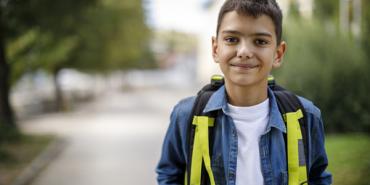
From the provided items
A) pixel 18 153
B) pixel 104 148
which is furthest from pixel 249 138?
pixel 104 148

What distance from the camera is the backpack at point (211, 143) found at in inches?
86.2

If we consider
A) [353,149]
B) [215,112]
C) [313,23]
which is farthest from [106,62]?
[215,112]

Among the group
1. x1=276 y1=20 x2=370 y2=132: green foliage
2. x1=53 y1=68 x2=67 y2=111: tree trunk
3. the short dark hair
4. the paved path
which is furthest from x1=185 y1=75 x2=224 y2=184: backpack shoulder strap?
x1=53 y1=68 x2=67 y2=111: tree trunk

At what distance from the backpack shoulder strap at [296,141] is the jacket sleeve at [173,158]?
0.42m

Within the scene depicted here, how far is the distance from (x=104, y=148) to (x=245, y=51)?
1251 cm

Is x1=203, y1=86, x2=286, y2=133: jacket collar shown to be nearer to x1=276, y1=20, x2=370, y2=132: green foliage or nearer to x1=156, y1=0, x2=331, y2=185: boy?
x1=156, y1=0, x2=331, y2=185: boy

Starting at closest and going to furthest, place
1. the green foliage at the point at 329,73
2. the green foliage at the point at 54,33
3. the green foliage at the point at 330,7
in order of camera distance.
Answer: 1. the green foliage at the point at 54,33
2. the green foliage at the point at 329,73
3. the green foliage at the point at 330,7

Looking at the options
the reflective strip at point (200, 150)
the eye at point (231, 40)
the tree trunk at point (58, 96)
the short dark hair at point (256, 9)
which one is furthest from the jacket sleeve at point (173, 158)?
the tree trunk at point (58, 96)

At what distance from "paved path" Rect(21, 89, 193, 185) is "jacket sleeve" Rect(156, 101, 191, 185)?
7518mm

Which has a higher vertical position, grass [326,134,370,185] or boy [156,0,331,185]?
boy [156,0,331,185]

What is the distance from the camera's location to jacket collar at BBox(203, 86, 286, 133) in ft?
7.16

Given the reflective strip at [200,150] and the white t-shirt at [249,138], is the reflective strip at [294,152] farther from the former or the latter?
the reflective strip at [200,150]

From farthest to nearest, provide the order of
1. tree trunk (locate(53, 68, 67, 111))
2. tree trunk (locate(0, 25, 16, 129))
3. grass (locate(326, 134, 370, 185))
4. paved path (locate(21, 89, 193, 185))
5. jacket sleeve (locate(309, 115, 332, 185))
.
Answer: tree trunk (locate(53, 68, 67, 111)), tree trunk (locate(0, 25, 16, 129)), paved path (locate(21, 89, 193, 185)), grass (locate(326, 134, 370, 185)), jacket sleeve (locate(309, 115, 332, 185))

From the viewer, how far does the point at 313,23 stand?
49.4ft
